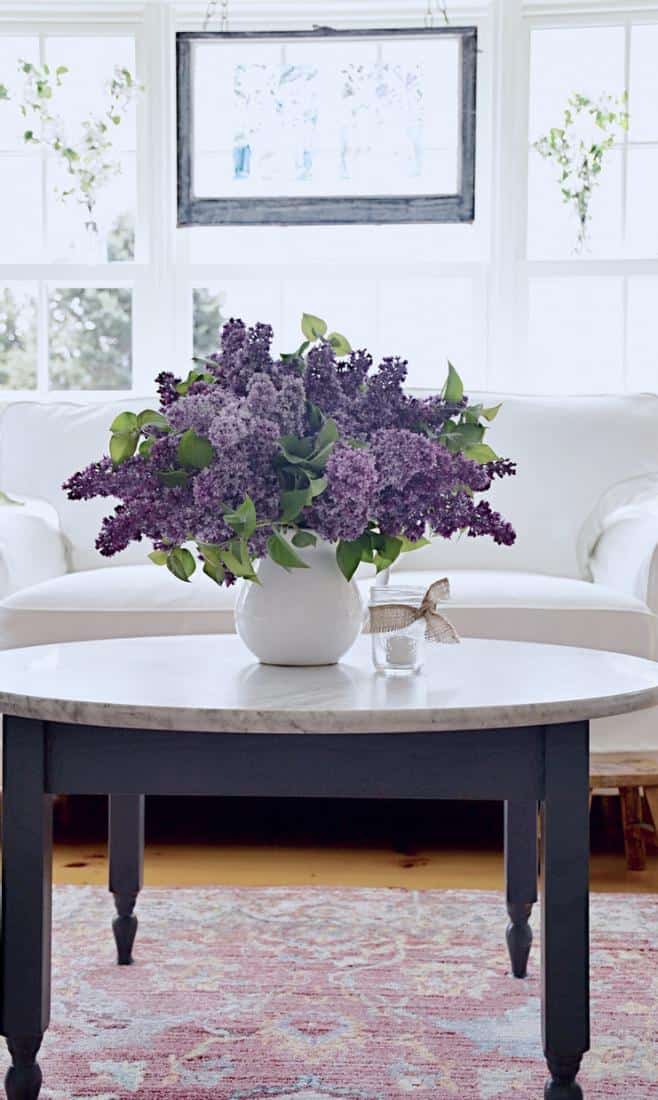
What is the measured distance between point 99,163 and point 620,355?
1693mm

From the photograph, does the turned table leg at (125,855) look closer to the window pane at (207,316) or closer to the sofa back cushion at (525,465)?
the sofa back cushion at (525,465)

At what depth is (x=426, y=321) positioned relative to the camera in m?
3.94

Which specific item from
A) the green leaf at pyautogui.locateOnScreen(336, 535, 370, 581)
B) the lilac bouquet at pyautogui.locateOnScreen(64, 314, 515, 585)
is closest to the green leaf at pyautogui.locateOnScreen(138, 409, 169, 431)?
the lilac bouquet at pyautogui.locateOnScreen(64, 314, 515, 585)

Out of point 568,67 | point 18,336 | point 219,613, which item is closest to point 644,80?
point 568,67

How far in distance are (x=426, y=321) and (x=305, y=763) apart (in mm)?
2821

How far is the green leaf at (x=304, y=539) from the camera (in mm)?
1520

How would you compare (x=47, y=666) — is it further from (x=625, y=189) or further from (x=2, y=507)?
(x=625, y=189)

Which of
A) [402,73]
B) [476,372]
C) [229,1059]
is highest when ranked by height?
[402,73]

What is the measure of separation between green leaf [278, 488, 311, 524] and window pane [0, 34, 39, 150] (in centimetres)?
291

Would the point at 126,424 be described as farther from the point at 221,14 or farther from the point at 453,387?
the point at 221,14

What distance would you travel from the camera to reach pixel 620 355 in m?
3.85

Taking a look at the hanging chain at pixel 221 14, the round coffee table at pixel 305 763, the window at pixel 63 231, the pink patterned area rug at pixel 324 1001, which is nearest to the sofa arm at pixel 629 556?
the pink patterned area rug at pixel 324 1001

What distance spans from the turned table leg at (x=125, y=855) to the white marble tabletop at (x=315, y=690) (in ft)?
1.04

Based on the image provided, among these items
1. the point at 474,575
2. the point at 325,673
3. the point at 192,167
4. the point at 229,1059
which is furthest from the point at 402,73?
the point at 229,1059
